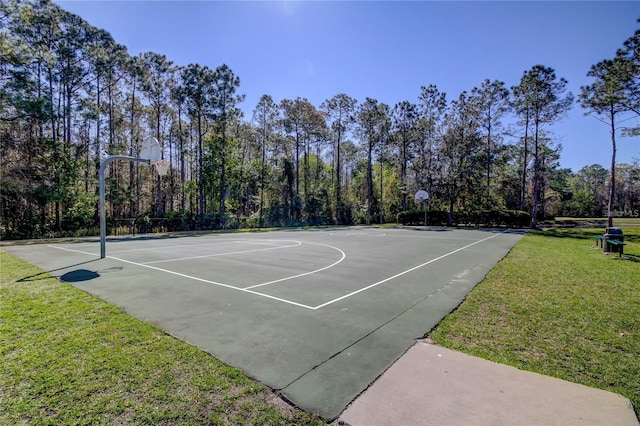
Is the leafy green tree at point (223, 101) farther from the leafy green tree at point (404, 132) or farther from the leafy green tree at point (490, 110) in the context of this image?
the leafy green tree at point (490, 110)

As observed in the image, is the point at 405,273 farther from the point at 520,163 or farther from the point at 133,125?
the point at 520,163

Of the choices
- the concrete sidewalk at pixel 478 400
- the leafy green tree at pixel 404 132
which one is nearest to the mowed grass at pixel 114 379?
the concrete sidewalk at pixel 478 400

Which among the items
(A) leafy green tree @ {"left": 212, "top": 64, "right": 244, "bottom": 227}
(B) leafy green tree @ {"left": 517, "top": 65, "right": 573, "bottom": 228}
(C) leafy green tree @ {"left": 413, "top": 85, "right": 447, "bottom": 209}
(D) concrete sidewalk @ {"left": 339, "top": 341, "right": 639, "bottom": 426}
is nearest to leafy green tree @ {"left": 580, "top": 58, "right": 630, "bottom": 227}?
(B) leafy green tree @ {"left": 517, "top": 65, "right": 573, "bottom": 228}

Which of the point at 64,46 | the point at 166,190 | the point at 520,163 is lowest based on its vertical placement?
the point at 166,190

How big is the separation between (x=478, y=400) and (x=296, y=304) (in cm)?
306

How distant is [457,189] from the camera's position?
29.3 metres

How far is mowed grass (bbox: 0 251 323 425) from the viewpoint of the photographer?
2275 mm

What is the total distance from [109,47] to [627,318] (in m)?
30.8

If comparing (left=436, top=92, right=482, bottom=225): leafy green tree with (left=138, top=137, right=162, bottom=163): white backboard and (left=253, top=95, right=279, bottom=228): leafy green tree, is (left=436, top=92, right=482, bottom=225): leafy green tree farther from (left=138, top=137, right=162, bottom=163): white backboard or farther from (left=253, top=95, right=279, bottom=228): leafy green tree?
(left=138, top=137, right=162, bottom=163): white backboard

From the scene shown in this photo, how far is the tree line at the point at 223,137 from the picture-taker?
17.6 m

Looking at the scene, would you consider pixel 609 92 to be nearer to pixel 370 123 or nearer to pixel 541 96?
pixel 541 96

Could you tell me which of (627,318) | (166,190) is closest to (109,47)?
(166,190)

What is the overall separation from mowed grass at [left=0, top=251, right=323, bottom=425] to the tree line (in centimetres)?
1878

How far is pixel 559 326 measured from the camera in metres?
4.06
